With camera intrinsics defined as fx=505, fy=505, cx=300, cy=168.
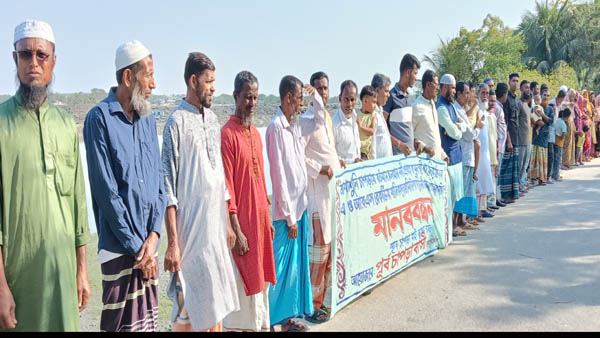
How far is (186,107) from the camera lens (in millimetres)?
3174

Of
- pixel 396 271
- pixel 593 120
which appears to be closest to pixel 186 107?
pixel 396 271

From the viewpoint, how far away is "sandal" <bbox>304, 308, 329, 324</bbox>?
4266mm

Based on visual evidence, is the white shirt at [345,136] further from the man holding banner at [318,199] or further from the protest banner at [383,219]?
the man holding banner at [318,199]

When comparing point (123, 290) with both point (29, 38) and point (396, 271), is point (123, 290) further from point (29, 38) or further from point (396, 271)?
point (396, 271)

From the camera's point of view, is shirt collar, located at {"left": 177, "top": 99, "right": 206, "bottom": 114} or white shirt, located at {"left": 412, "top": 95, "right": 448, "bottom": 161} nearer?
shirt collar, located at {"left": 177, "top": 99, "right": 206, "bottom": 114}

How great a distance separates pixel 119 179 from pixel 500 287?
390 cm

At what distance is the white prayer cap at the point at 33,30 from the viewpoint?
7.46 ft

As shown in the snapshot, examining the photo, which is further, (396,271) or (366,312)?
(396,271)

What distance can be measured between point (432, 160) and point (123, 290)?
470cm

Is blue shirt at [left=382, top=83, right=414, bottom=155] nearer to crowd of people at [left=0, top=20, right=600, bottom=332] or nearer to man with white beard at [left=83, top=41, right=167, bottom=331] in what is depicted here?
crowd of people at [left=0, top=20, right=600, bottom=332]

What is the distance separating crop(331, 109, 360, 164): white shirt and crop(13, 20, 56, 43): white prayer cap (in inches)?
124

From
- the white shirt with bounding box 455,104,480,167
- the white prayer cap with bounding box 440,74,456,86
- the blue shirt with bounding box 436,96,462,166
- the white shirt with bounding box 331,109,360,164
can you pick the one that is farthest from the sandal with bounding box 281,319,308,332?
the white prayer cap with bounding box 440,74,456,86

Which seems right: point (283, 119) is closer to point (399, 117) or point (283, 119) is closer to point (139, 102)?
point (139, 102)

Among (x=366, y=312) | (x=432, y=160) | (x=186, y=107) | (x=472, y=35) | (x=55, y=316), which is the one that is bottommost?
(x=366, y=312)
